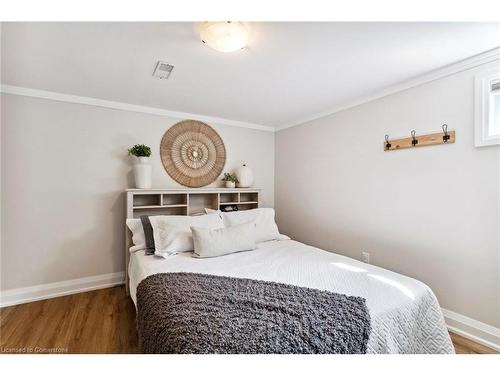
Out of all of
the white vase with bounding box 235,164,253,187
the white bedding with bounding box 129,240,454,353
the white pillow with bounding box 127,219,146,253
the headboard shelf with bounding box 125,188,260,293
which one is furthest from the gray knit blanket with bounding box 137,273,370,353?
the white vase with bounding box 235,164,253,187

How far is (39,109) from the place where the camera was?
8.41 ft

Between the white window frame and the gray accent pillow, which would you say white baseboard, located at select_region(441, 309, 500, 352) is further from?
the gray accent pillow

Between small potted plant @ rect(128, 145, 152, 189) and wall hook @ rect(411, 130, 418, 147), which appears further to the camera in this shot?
small potted plant @ rect(128, 145, 152, 189)

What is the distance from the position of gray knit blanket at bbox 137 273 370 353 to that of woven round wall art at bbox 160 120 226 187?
192cm

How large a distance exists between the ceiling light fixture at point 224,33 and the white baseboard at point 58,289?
2.79 metres

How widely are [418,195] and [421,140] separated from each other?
502mm

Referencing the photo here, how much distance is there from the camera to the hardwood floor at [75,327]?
1806mm

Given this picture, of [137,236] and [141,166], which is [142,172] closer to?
[141,166]

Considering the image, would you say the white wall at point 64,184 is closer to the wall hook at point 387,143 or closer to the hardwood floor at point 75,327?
the hardwood floor at point 75,327

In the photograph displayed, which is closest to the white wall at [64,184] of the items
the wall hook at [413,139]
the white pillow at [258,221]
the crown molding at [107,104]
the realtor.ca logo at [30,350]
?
the crown molding at [107,104]

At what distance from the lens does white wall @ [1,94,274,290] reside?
8.11 feet

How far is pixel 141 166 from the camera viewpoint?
2.84m

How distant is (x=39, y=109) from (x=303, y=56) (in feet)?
8.84
